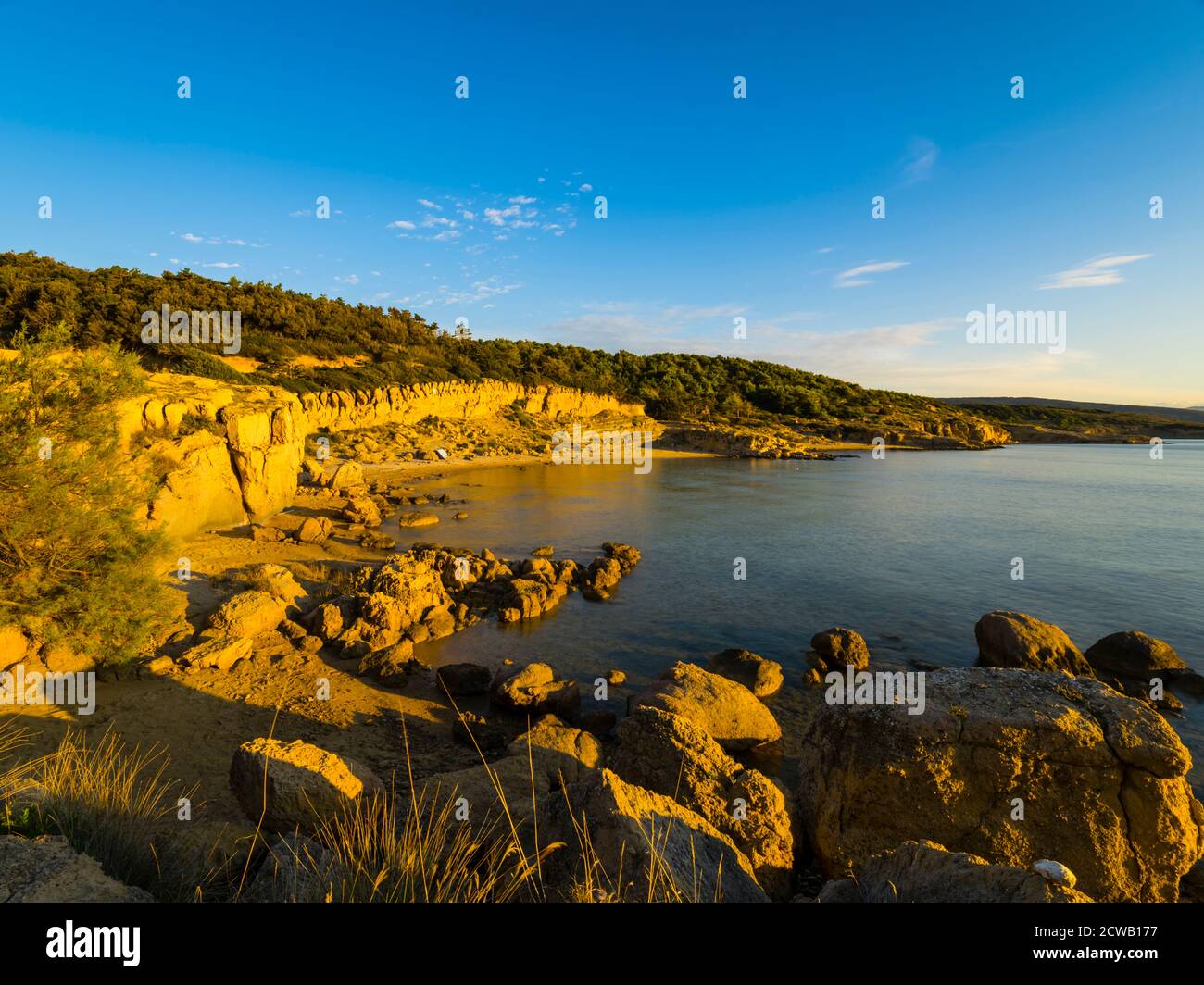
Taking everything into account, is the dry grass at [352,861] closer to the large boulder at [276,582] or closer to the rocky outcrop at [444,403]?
the large boulder at [276,582]

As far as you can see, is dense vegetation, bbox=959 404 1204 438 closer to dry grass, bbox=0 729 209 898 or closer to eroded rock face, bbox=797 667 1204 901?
eroded rock face, bbox=797 667 1204 901

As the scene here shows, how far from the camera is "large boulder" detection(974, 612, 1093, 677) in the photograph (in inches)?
516

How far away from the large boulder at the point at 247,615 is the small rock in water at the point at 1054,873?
553 inches

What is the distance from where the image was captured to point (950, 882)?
418 cm

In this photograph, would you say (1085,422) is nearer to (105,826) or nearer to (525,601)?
(525,601)

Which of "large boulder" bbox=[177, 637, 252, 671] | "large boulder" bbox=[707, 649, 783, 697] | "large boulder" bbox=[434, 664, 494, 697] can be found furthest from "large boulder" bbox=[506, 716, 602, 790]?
"large boulder" bbox=[177, 637, 252, 671]

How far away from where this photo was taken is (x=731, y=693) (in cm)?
1094

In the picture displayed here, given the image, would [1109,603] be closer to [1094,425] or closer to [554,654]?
[554,654]

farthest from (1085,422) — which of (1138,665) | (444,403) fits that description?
(1138,665)

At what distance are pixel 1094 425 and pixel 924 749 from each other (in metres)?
159

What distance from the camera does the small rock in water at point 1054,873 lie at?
3.78 m

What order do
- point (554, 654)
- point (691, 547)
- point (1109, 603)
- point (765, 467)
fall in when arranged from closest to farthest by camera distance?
point (554, 654) < point (1109, 603) < point (691, 547) < point (765, 467)
